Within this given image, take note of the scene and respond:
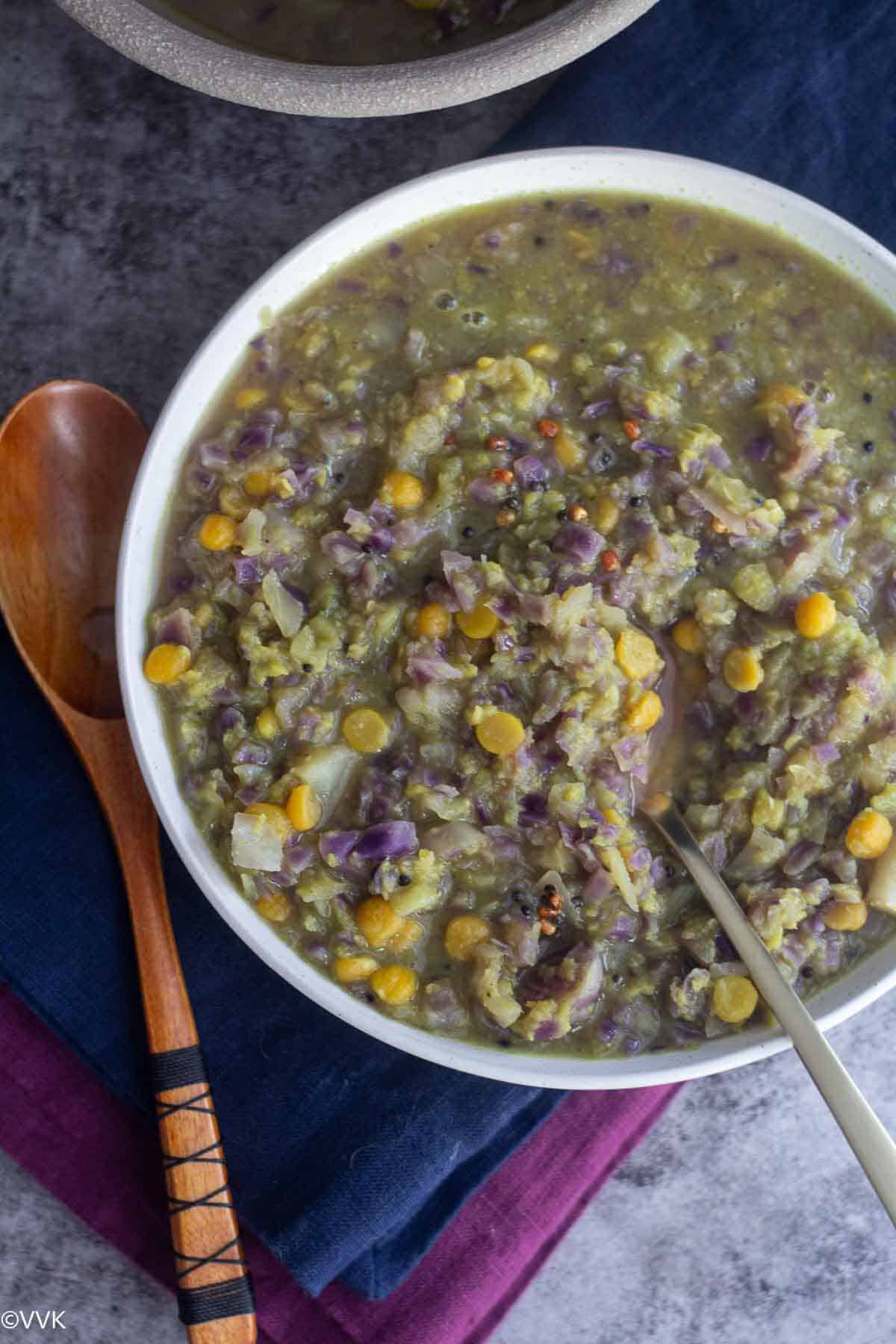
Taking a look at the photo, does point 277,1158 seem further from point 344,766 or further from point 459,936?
point 344,766

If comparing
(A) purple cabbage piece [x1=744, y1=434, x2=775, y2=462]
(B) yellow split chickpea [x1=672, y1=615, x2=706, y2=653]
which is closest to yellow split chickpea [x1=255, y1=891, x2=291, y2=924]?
(B) yellow split chickpea [x1=672, y1=615, x2=706, y2=653]

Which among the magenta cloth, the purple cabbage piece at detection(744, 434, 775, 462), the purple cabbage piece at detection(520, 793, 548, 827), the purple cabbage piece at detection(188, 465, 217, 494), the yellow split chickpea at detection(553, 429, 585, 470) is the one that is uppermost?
the purple cabbage piece at detection(744, 434, 775, 462)

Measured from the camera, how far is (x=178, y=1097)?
13.4 feet

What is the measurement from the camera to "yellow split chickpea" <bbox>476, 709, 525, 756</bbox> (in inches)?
143

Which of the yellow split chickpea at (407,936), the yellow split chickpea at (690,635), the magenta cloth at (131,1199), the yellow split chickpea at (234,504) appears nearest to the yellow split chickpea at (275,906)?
the yellow split chickpea at (407,936)

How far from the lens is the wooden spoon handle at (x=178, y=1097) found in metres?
4.04

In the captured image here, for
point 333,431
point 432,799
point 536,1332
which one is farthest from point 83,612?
point 536,1332

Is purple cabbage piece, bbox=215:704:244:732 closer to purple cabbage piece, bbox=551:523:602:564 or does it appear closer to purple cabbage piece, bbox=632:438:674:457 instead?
purple cabbage piece, bbox=551:523:602:564

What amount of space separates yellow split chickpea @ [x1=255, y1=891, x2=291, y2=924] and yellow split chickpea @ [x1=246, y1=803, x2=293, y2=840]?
8.1 inches

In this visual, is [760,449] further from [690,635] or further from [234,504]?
[234,504]

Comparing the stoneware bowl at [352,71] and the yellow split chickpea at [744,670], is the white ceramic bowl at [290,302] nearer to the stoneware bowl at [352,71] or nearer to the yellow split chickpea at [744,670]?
the stoneware bowl at [352,71]

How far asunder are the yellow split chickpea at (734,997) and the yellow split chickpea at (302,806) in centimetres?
131

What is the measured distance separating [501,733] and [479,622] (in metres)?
0.33

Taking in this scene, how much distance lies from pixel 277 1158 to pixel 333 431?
2412 millimetres
